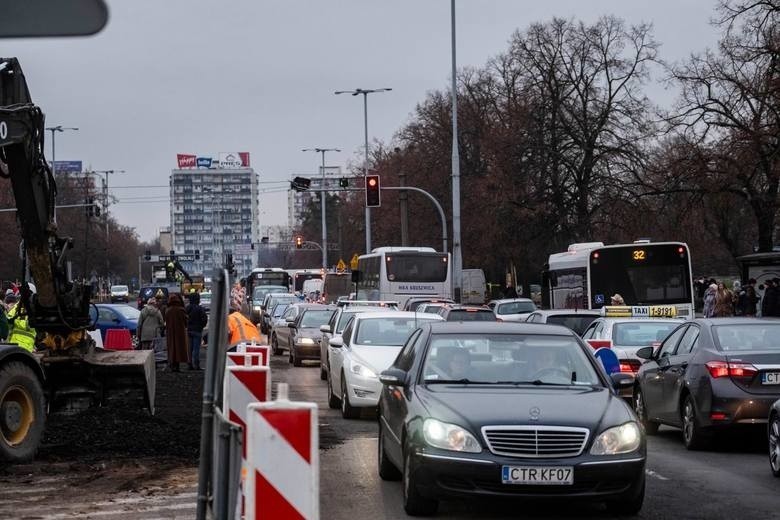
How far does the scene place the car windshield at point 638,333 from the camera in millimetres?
19391

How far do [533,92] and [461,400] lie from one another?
5276 cm

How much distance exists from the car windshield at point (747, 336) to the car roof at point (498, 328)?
3538 millimetres

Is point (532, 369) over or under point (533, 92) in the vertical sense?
under

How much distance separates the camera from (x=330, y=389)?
64.7ft

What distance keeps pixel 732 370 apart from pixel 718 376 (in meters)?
0.15

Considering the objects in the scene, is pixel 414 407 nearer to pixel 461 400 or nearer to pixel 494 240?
pixel 461 400

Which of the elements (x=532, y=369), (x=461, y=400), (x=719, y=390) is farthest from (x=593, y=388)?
(x=719, y=390)

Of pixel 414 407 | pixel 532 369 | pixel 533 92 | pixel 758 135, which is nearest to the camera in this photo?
pixel 414 407

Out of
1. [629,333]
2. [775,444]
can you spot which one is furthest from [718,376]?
[629,333]

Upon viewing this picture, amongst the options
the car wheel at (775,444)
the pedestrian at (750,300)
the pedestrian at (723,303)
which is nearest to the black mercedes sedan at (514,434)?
the car wheel at (775,444)

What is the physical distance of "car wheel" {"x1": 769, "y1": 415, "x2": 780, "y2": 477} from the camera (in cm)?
1167

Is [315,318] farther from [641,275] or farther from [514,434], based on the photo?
[514,434]

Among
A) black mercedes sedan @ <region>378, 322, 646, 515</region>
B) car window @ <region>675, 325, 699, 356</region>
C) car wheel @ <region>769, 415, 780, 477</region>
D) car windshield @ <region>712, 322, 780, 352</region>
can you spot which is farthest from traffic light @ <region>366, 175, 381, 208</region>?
black mercedes sedan @ <region>378, 322, 646, 515</region>

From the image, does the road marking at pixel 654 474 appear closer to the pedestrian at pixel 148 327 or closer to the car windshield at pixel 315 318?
the pedestrian at pixel 148 327
